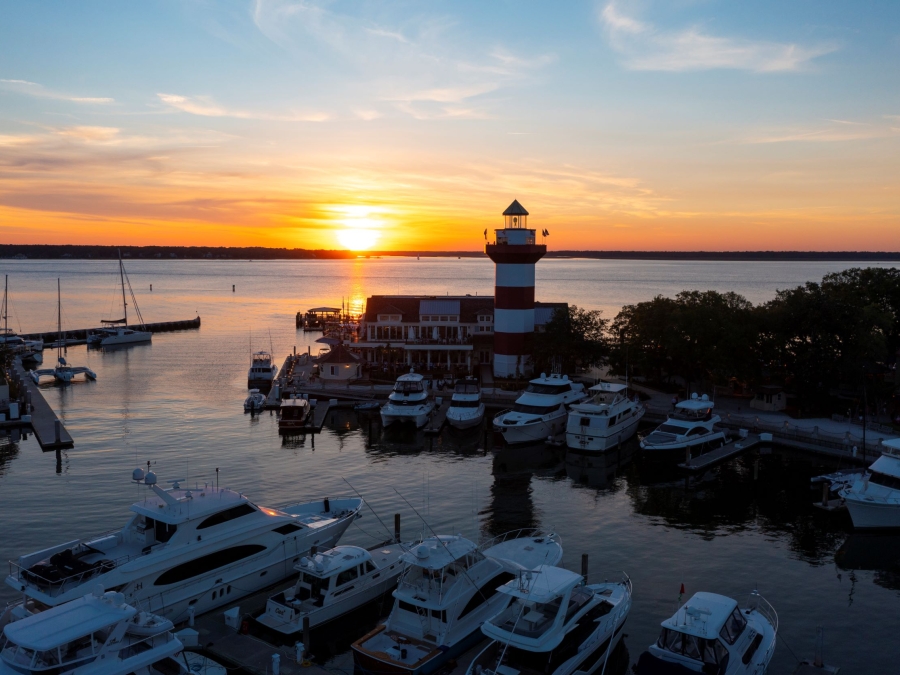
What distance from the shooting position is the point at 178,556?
20.1 m

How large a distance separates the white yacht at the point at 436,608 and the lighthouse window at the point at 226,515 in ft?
19.7

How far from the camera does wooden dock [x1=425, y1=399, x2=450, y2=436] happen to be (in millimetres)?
43250

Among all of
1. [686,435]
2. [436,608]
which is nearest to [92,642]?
[436,608]

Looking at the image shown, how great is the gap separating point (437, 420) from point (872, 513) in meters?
24.5

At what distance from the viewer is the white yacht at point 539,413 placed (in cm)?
4081

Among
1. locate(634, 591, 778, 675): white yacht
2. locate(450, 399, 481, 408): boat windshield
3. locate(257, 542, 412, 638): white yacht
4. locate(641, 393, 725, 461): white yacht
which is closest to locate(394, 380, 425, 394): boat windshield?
locate(450, 399, 481, 408): boat windshield

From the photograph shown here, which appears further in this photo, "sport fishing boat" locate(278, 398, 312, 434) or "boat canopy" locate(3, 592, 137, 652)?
"sport fishing boat" locate(278, 398, 312, 434)

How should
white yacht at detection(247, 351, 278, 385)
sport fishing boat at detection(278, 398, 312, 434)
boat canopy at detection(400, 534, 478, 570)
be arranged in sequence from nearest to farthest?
1. boat canopy at detection(400, 534, 478, 570)
2. sport fishing boat at detection(278, 398, 312, 434)
3. white yacht at detection(247, 351, 278, 385)

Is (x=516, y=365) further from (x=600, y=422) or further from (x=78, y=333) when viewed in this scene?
(x=78, y=333)

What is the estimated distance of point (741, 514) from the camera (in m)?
29.8

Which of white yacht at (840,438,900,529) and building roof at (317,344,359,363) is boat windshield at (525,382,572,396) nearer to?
building roof at (317,344,359,363)

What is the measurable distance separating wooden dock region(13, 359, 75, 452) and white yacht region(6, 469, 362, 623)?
18.0 m

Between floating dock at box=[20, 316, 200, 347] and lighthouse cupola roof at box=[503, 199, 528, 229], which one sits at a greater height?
lighthouse cupola roof at box=[503, 199, 528, 229]

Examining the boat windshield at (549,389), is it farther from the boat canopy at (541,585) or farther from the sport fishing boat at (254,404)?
the boat canopy at (541,585)
